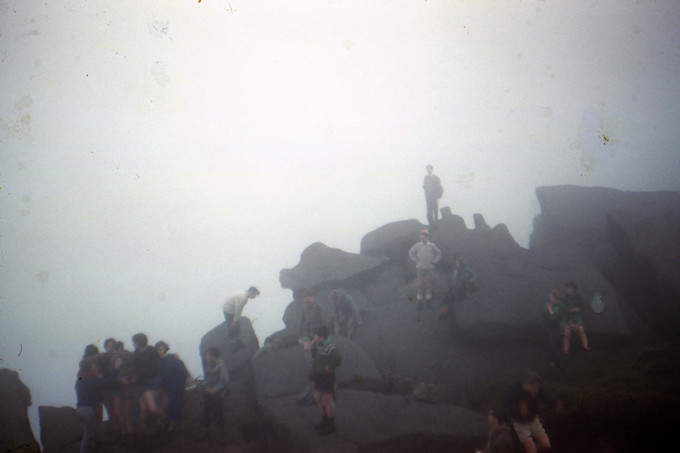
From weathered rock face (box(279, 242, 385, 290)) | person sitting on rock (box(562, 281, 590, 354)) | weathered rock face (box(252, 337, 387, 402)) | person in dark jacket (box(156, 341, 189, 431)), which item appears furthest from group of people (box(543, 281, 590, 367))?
weathered rock face (box(279, 242, 385, 290))

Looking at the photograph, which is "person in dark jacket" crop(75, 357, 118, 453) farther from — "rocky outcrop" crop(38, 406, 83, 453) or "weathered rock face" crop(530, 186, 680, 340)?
"weathered rock face" crop(530, 186, 680, 340)

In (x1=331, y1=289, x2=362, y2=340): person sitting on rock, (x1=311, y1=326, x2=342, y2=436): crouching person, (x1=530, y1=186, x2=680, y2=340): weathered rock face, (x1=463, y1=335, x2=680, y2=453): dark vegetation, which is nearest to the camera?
(x1=463, y1=335, x2=680, y2=453): dark vegetation

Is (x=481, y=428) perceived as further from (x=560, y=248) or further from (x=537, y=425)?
(x=560, y=248)

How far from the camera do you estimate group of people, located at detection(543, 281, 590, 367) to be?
11.4 metres

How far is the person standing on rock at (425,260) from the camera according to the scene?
1500cm

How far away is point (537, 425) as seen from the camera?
7.28 metres

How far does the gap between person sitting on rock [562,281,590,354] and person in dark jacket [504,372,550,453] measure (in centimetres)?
520

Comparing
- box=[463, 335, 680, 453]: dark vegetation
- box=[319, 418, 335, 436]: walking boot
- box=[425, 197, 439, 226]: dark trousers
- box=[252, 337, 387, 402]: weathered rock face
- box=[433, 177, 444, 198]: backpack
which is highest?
box=[433, 177, 444, 198]: backpack

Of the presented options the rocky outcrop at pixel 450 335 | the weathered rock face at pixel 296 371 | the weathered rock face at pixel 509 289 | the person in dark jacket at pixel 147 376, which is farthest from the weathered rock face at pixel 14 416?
the weathered rock face at pixel 509 289

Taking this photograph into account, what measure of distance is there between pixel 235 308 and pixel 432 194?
42.2ft

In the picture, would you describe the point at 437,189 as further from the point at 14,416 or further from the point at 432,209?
the point at 14,416

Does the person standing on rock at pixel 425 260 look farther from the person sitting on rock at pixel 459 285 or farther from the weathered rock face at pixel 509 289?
the person sitting on rock at pixel 459 285

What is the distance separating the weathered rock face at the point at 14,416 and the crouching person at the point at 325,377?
36.0 ft

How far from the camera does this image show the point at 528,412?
7.20 m
